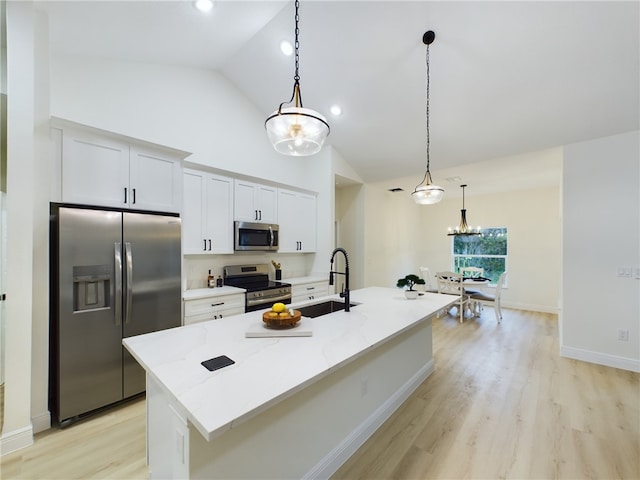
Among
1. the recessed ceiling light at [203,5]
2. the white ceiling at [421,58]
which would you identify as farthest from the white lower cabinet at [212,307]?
the recessed ceiling light at [203,5]

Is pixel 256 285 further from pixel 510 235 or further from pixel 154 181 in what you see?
pixel 510 235

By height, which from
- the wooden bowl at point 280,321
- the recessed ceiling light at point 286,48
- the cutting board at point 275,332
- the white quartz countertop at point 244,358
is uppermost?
the recessed ceiling light at point 286,48

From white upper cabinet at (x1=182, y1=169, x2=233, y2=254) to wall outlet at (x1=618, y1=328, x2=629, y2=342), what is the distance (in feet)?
15.8

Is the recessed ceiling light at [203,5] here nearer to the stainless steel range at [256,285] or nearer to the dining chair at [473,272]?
the stainless steel range at [256,285]

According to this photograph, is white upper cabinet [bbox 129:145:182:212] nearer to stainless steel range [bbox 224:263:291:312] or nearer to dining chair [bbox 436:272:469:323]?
stainless steel range [bbox 224:263:291:312]

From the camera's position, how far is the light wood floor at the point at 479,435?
1795mm

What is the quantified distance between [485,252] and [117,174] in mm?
7559

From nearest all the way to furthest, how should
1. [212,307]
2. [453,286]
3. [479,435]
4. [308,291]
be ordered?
[479,435]
[212,307]
[308,291]
[453,286]

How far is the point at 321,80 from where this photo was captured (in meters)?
3.70

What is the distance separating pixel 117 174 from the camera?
2484mm

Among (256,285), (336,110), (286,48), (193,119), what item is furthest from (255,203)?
(286,48)

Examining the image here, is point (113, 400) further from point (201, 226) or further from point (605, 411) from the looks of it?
point (605, 411)

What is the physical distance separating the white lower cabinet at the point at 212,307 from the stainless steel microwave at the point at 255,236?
2.36 feet

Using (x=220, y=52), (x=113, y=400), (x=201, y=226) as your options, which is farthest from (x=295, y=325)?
(x=220, y=52)
